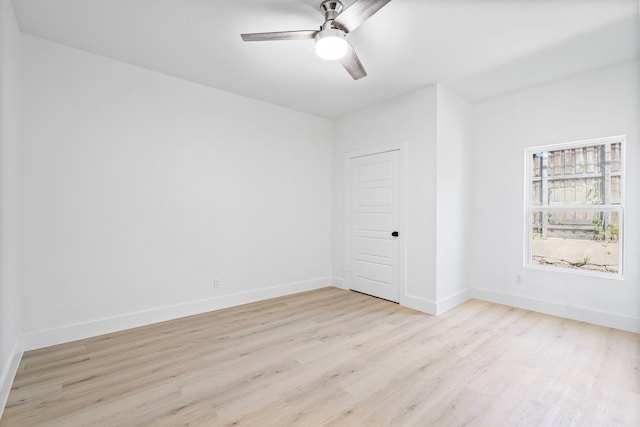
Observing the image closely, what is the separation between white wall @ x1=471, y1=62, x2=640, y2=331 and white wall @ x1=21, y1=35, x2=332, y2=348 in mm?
2705

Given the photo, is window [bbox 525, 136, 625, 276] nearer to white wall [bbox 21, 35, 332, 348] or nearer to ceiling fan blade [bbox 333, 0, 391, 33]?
ceiling fan blade [bbox 333, 0, 391, 33]

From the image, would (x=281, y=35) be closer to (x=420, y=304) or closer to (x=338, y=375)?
(x=338, y=375)

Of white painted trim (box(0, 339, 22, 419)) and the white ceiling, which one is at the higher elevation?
the white ceiling

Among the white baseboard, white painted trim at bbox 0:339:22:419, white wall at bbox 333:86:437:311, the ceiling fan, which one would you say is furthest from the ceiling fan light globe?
white painted trim at bbox 0:339:22:419

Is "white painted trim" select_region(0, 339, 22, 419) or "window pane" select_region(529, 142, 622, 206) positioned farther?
"window pane" select_region(529, 142, 622, 206)

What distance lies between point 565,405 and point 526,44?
2.93 meters

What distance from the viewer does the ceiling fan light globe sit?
2207mm

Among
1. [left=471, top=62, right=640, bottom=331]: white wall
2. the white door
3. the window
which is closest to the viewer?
[left=471, top=62, right=640, bottom=331]: white wall

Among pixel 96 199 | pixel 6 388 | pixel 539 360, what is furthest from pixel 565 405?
A: pixel 96 199

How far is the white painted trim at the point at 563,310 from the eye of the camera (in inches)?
121

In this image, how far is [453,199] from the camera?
3.90m

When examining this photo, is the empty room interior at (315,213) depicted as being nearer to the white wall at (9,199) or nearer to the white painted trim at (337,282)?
the white wall at (9,199)

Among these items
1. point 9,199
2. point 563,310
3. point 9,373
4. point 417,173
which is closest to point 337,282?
point 417,173

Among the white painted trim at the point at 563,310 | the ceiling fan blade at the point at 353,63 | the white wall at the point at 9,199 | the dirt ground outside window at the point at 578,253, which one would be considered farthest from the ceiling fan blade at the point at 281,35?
the white painted trim at the point at 563,310
